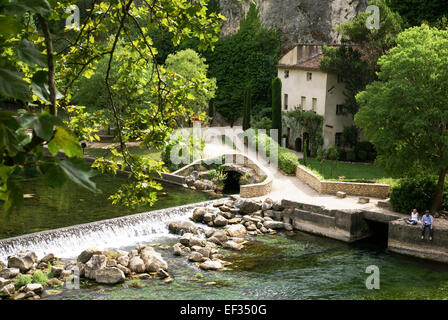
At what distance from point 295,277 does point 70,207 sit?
1310 cm

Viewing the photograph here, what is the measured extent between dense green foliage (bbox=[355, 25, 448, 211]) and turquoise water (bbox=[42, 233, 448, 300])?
14.2ft

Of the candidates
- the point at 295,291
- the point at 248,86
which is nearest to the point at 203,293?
the point at 295,291

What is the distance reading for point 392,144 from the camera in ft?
79.2

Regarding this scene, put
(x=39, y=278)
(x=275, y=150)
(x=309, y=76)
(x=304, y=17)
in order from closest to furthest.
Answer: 1. (x=39, y=278)
2. (x=275, y=150)
3. (x=309, y=76)
4. (x=304, y=17)

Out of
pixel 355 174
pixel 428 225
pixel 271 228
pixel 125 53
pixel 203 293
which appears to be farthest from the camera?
pixel 355 174

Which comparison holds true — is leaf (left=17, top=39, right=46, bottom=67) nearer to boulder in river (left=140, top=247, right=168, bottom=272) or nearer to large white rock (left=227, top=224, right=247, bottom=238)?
boulder in river (left=140, top=247, right=168, bottom=272)

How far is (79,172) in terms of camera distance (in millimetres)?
2328

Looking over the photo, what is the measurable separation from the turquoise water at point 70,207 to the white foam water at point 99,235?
51.3 inches

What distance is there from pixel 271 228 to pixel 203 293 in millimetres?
9540

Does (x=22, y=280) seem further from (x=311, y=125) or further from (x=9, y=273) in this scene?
(x=311, y=125)

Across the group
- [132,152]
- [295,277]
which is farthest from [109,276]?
[132,152]

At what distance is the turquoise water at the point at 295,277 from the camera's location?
57.7 feet

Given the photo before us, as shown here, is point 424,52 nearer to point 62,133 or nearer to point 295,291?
point 295,291

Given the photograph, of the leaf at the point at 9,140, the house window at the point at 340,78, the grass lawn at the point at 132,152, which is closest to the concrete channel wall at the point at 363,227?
the grass lawn at the point at 132,152
